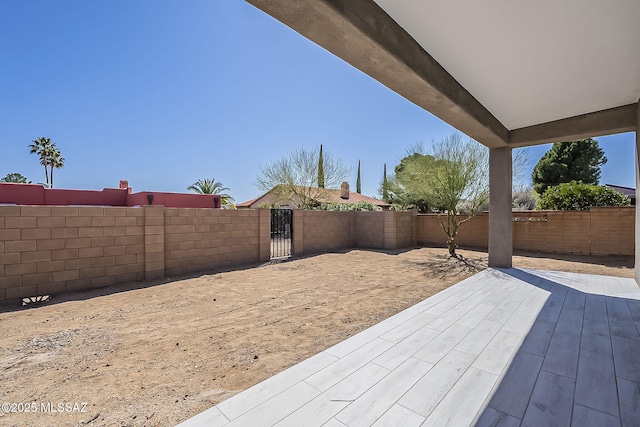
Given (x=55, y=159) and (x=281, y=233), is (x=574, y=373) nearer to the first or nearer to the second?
(x=281, y=233)

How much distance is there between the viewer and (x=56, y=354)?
2328mm

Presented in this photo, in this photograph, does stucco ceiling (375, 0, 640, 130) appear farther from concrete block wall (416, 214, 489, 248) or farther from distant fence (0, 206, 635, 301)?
concrete block wall (416, 214, 489, 248)

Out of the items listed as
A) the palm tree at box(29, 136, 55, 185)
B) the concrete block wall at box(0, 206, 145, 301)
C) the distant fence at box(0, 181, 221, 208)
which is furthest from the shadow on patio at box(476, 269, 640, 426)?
the palm tree at box(29, 136, 55, 185)

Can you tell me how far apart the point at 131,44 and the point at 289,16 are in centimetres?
732

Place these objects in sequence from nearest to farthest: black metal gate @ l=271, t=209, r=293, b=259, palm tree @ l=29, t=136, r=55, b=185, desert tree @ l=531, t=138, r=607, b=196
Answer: black metal gate @ l=271, t=209, r=293, b=259 → desert tree @ l=531, t=138, r=607, b=196 → palm tree @ l=29, t=136, r=55, b=185

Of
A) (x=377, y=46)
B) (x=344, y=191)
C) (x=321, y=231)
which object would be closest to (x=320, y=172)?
(x=344, y=191)

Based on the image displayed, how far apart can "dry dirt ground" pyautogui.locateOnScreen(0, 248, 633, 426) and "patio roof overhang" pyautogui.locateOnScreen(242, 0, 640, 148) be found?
8.38ft

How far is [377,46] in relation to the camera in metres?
1.97

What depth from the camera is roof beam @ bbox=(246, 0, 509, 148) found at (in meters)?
1.65

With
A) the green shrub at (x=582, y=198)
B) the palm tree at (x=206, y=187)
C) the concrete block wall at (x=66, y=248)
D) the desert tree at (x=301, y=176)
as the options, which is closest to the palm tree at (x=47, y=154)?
the palm tree at (x=206, y=187)

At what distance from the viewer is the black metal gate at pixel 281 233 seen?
7.47m

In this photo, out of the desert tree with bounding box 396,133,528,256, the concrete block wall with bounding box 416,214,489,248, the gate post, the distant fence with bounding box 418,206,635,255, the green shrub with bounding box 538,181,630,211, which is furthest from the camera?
the concrete block wall with bounding box 416,214,489,248

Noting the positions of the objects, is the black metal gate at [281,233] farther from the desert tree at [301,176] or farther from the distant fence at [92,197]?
the distant fence at [92,197]

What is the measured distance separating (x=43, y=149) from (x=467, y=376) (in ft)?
110
